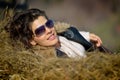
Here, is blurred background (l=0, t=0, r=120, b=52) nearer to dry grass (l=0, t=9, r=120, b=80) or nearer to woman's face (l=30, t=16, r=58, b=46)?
woman's face (l=30, t=16, r=58, b=46)

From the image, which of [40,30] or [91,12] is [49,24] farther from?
[91,12]

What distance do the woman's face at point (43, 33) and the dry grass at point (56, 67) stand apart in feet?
2.06

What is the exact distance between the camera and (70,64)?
411 cm

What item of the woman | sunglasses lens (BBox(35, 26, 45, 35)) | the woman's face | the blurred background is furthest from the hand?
the blurred background

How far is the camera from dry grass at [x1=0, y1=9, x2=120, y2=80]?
3990 millimetres

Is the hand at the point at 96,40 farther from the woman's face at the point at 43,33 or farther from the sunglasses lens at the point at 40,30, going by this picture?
the sunglasses lens at the point at 40,30

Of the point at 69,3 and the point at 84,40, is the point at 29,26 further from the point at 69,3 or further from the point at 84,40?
the point at 69,3

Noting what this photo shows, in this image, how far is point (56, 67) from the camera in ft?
13.6

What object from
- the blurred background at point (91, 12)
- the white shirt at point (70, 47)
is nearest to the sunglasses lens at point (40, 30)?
the white shirt at point (70, 47)

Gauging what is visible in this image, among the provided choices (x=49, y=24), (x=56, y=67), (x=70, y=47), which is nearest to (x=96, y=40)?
(x=70, y=47)

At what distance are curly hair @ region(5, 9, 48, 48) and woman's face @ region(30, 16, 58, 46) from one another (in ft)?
0.14

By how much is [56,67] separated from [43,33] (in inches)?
37.4

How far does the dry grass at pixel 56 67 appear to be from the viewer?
13.1ft

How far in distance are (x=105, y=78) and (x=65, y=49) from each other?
1.16 metres
